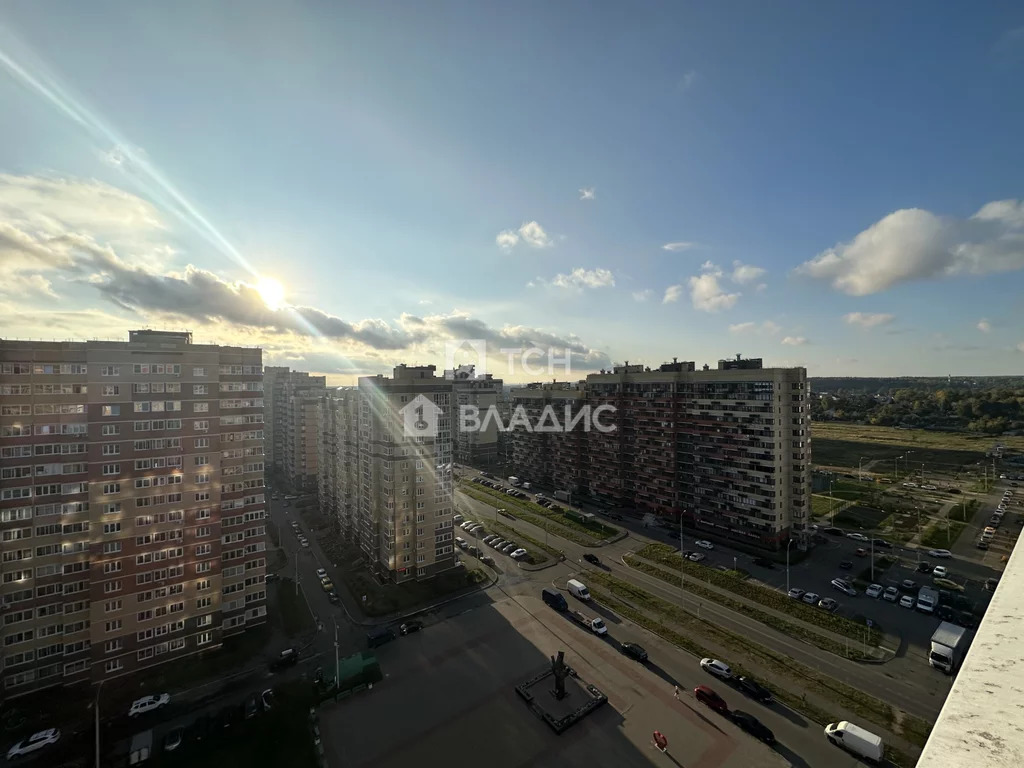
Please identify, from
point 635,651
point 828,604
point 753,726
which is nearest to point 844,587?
point 828,604

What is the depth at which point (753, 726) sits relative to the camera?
33531 mm

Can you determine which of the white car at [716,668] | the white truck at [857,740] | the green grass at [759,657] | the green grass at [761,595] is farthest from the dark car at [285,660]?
the white truck at [857,740]

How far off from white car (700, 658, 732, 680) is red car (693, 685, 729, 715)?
2.74m

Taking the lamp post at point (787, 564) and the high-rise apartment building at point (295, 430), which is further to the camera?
the high-rise apartment building at point (295, 430)

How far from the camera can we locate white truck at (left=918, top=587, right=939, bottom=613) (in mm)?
48750

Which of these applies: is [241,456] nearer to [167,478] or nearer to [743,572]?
[167,478]

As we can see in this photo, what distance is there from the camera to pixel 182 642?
1722 inches

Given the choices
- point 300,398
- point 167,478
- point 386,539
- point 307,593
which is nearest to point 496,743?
point 386,539

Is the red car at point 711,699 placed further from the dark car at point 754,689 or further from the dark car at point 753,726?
the dark car at point 754,689

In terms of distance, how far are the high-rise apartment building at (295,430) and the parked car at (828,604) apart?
9522 cm

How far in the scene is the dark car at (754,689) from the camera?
36.4m

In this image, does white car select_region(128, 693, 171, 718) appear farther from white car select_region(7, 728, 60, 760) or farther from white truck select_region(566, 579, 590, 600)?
white truck select_region(566, 579, 590, 600)

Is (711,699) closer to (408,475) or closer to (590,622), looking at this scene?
(590,622)

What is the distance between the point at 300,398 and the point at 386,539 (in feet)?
193
